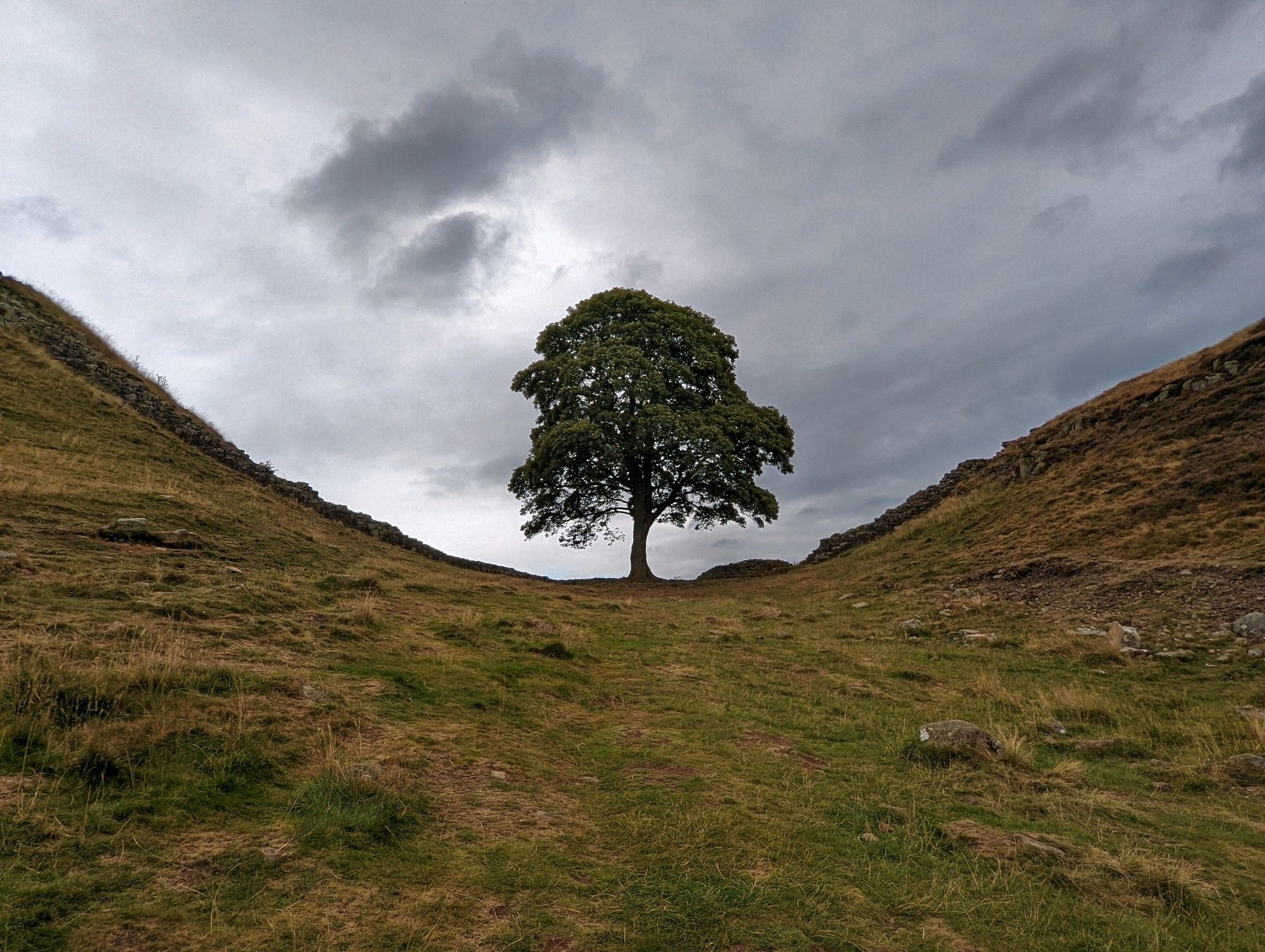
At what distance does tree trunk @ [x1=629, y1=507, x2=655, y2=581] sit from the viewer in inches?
1256

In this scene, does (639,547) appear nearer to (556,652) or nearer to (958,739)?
(556,652)

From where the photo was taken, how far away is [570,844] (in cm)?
472

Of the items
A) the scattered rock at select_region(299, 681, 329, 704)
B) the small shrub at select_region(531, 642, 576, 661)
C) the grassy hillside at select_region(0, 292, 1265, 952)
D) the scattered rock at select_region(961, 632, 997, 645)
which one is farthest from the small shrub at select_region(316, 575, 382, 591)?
the scattered rock at select_region(961, 632, 997, 645)

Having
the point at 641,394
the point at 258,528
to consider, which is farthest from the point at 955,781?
the point at 641,394

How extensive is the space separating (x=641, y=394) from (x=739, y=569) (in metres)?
11.0

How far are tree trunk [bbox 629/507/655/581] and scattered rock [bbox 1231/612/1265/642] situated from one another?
22.8 m

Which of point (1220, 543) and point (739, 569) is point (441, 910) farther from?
point (739, 569)

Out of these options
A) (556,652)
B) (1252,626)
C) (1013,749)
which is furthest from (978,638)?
(556,652)

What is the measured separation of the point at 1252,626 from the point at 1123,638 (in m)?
1.75

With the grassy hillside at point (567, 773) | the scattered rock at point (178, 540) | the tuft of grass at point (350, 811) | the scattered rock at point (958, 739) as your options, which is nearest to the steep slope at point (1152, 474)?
the grassy hillside at point (567, 773)

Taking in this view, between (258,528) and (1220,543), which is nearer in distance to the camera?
(1220,543)

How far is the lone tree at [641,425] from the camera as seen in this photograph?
2875cm

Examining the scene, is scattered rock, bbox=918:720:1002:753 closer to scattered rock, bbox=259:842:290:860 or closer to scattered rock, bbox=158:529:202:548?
scattered rock, bbox=259:842:290:860

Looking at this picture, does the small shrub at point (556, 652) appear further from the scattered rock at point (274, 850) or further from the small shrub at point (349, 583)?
the scattered rock at point (274, 850)
